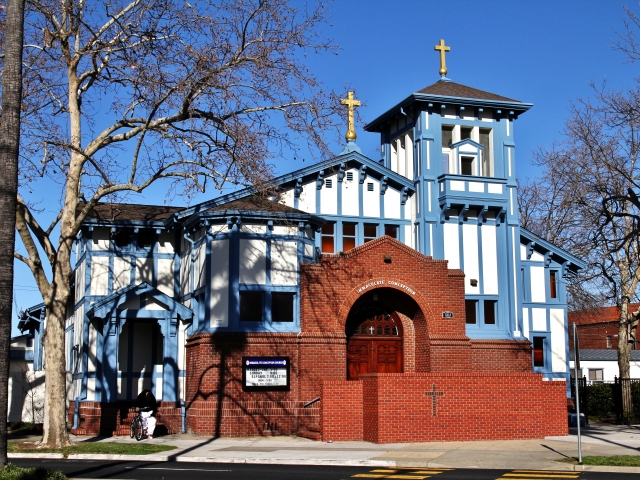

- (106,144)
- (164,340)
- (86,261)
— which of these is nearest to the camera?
(106,144)

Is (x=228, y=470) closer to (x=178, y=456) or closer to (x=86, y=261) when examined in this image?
(x=178, y=456)

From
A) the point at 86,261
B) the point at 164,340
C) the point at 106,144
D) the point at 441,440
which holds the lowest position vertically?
the point at 441,440

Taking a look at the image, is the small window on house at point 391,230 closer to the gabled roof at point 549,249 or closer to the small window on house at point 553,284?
the gabled roof at point 549,249

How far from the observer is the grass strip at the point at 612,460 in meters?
17.5

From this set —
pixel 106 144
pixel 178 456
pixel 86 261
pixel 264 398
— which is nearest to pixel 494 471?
pixel 178 456

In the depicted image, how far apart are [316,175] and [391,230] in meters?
3.56

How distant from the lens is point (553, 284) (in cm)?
3347

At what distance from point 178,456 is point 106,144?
8530 millimetres

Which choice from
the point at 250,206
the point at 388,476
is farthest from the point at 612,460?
the point at 250,206

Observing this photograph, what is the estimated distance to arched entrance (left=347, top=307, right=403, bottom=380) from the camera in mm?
28578

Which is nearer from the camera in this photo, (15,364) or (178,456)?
(178,456)

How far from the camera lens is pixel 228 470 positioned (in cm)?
1708

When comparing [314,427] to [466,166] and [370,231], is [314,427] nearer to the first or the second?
[370,231]

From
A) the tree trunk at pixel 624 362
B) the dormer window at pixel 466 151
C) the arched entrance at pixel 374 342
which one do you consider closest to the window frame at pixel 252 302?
the arched entrance at pixel 374 342
